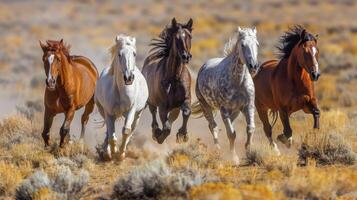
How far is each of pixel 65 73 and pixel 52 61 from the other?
0.64 m

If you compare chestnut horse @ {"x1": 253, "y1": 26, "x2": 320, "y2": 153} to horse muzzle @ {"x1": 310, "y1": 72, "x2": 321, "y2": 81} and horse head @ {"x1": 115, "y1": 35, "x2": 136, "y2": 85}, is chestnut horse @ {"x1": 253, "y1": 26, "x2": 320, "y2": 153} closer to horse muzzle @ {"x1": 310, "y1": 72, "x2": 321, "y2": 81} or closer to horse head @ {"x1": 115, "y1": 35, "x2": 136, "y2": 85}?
horse muzzle @ {"x1": 310, "y1": 72, "x2": 321, "y2": 81}

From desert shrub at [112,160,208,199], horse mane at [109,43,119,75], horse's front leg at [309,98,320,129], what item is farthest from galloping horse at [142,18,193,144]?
desert shrub at [112,160,208,199]

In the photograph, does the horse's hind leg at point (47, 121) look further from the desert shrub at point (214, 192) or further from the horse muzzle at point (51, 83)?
the desert shrub at point (214, 192)

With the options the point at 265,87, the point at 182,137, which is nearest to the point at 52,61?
the point at 182,137

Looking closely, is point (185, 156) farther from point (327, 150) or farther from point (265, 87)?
point (265, 87)

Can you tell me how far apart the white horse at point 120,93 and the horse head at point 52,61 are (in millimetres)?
809

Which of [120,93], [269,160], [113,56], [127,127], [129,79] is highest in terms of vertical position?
[113,56]

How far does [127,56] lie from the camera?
11133 millimetres

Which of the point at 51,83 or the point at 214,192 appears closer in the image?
the point at 214,192

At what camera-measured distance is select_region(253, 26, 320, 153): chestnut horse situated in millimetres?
11727

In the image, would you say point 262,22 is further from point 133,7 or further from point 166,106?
point 166,106

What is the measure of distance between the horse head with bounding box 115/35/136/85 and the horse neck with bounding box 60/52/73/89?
1160mm

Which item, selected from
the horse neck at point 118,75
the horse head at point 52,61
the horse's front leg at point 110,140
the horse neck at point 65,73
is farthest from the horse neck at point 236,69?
the horse head at point 52,61

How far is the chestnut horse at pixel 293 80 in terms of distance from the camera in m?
11.7
